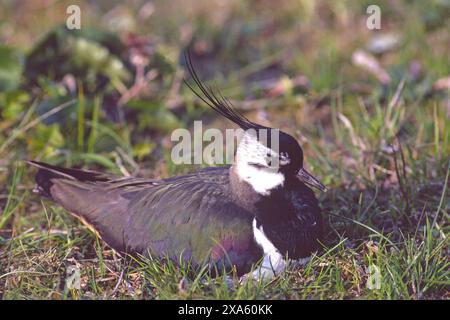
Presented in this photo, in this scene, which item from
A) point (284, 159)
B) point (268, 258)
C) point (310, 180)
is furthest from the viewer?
point (310, 180)

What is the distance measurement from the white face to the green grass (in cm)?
46

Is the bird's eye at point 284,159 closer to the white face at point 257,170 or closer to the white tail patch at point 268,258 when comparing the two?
the white face at point 257,170

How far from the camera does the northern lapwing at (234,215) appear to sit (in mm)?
3799

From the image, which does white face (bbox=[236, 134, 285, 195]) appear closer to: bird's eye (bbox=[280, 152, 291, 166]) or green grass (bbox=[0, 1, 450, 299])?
bird's eye (bbox=[280, 152, 291, 166])

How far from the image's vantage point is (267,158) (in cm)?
389

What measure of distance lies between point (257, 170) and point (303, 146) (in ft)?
5.53

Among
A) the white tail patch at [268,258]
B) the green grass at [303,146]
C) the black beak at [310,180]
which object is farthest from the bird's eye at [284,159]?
the green grass at [303,146]

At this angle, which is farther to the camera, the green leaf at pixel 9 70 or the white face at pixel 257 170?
the green leaf at pixel 9 70

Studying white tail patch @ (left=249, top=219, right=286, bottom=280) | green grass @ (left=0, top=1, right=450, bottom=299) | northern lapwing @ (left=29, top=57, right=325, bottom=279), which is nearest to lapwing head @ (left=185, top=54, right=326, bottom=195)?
northern lapwing @ (left=29, top=57, right=325, bottom=279)

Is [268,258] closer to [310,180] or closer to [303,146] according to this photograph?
[310,180]

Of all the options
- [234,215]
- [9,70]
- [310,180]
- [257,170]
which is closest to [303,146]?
[310,180]

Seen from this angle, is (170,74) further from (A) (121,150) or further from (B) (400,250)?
(B) (400,250)

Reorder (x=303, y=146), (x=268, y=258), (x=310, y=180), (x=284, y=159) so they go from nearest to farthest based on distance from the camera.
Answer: (x=268, y=258) → (x=284, y=159) → (x=310, y=180) → (x=303, y=146)

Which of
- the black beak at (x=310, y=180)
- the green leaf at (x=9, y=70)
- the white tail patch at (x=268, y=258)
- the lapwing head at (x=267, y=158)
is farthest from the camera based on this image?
the green leaf at (x=9, y=70)
